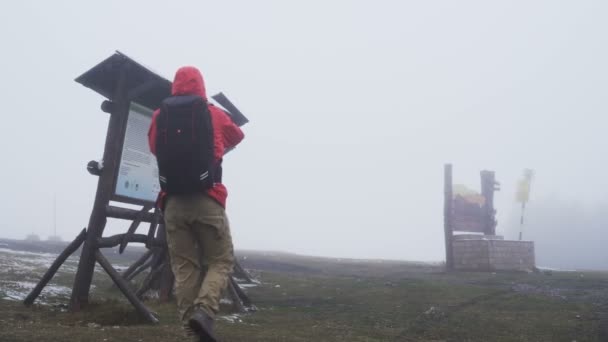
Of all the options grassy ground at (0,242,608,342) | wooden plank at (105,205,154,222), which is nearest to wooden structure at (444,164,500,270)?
grassy ground at (0,242,608,342)

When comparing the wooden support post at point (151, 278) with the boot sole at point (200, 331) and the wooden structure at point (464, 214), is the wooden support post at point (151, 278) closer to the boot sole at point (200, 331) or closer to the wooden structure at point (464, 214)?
the boot sole at point (200, 331)

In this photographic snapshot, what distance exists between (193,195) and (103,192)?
3.21m

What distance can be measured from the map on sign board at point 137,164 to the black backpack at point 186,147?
3.14 metres

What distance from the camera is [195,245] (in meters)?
4.08

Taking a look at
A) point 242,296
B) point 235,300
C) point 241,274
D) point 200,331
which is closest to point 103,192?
point 235,300

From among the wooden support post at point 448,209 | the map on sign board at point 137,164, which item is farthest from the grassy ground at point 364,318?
the wooden support post at point 448,209

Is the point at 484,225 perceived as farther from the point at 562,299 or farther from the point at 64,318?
the point at 64,318

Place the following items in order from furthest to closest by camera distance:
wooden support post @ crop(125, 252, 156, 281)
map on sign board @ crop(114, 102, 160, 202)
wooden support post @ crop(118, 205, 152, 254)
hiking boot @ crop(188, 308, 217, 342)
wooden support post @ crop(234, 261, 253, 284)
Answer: wooden support post @ crop(234, 261, 253, 284) → wooden support post @ crop(125, 252, 156, 281) → wooden support post @ crop(118, 205, 152, 254) → map on sign board @ crop(114, 102, 160, 202) → hiking boot @ crop(188, 308, 217, 342)

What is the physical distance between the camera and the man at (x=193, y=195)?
3.80 meters

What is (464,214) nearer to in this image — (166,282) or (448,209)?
(448,209)

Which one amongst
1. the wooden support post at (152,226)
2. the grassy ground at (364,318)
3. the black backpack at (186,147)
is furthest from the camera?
the wooden support post at (152,226)

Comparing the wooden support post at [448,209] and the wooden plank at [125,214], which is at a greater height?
the wooden support post at [448,209]

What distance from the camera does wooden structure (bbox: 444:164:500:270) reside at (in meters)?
17.5

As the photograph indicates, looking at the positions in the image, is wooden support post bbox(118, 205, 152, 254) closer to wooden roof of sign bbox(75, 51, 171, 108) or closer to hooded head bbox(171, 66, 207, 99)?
wooden roof of sign bbox(75, 51, 171, 108)
